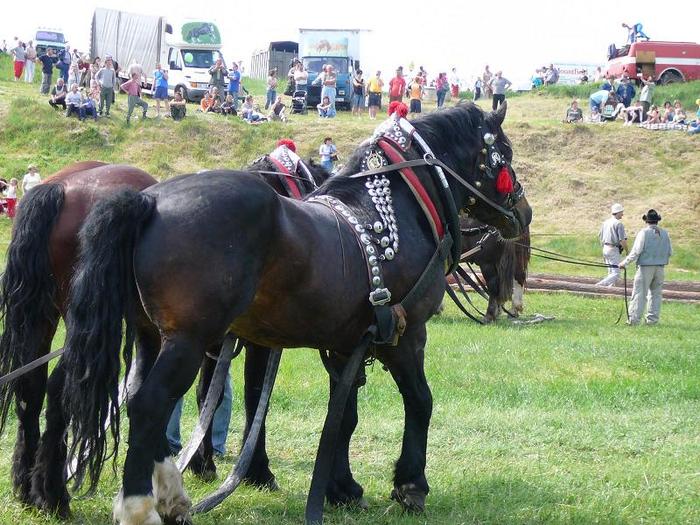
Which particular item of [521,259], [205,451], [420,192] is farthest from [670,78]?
[205,451]

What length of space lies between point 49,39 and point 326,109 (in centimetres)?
1556

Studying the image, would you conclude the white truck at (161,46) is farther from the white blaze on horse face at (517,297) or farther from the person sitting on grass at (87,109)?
the white blaze on horse face at (517,297)

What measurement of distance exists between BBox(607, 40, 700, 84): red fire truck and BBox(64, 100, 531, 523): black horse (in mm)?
36837

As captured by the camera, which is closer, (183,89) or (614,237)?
(614,237)

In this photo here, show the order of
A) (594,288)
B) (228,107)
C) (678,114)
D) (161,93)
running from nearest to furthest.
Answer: (594,288) → (161,93) → (228,107) → (678,114)

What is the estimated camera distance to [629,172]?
32.2 m

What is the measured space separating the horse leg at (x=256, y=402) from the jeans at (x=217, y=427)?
781 mm

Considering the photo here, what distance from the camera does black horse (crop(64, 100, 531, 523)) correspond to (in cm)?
444

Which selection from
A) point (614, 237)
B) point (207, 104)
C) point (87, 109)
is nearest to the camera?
point (614, 237)

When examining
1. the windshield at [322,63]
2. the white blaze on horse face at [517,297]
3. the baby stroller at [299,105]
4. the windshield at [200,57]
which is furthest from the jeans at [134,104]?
the white blaze on horse face at [517,297]

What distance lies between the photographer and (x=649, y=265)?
54.7 ft

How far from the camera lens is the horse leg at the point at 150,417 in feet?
14.5

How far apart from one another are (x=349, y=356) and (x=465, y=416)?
308 centimetres

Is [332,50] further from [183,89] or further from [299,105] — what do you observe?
[183,89]
